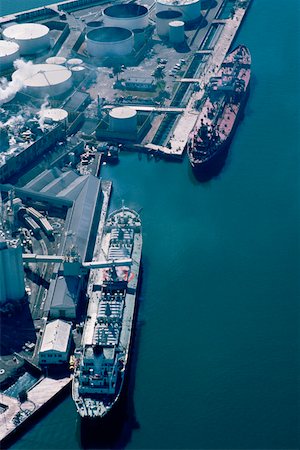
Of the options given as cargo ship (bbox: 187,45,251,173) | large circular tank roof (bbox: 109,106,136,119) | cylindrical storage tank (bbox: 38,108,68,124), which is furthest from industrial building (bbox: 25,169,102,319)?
cargo ship (bbox: 187,45,251,173)

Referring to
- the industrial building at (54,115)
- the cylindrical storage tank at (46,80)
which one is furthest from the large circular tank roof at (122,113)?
the cylindrical storage tank at (46,80)

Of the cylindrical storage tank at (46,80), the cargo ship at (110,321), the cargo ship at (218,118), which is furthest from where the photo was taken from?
the cylindrical storage tank at (46,80)

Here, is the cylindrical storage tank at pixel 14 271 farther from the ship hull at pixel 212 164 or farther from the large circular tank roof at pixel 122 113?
the large circular tank roof at pixel 122 113

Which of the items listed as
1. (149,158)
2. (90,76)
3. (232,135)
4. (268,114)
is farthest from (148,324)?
(90,76)

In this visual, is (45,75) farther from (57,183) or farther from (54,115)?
(57,183)

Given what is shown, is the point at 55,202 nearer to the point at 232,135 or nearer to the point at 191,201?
the point at 191,201

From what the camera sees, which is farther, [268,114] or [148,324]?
[268,114]
